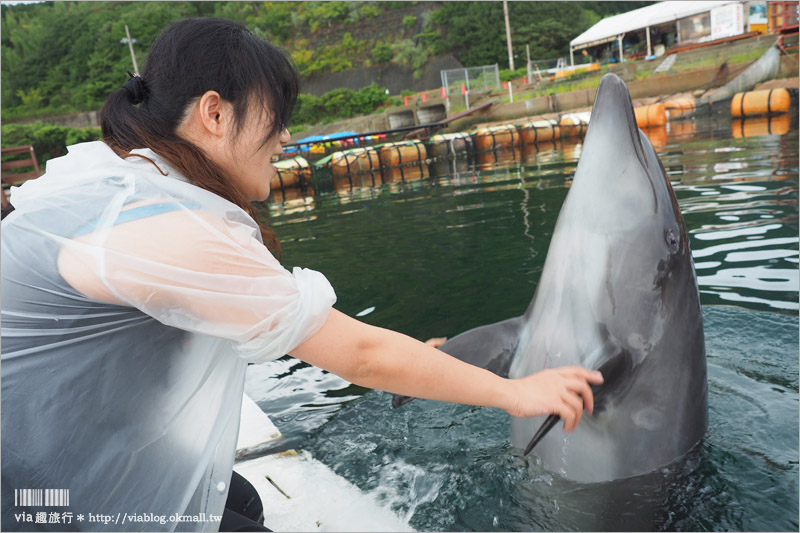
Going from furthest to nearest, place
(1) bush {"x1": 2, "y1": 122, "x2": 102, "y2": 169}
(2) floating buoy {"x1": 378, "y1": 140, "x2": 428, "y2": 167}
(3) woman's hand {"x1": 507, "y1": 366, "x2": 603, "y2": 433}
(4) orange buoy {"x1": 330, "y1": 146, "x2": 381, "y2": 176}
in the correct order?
(1) bush {"x1": 2, "y1": 122, "x2": 102, "y2": 169} < (2) floating buoy {"x1": 378, "y1": 140, "x2": 428, "y2": 167} < (4) orange buoy {"x1": 330, "y1": 146, "x2": 381, "y2": 176} < (3) woman's hand {"x1": 507, "y1": 366, "x2": 603, "y2": 433}

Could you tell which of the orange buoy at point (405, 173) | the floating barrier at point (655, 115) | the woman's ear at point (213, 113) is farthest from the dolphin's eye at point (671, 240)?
the floating barrier at point (655, 115)

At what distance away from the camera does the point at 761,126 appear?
1552cm

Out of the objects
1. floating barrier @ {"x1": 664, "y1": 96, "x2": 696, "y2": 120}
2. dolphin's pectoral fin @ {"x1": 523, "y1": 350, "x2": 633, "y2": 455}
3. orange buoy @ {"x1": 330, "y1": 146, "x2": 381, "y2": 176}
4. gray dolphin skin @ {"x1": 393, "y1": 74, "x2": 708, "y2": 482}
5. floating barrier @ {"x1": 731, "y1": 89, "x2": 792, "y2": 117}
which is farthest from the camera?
floating barrier @ {"x1": 664, "y1": 96, "x2": 696, "y2": 120}

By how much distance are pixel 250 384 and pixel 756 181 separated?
722 cm

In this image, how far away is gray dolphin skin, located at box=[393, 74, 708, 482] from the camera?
2258 mm

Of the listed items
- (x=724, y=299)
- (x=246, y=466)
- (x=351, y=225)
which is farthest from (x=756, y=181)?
(x=246, y=466)

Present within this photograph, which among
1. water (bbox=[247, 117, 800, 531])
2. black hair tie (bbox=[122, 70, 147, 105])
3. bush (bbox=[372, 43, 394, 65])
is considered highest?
bush (bbox=[372, 43, 394, 65])

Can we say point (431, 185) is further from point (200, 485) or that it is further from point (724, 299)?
point (200, 485)

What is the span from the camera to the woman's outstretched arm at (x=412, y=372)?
146 centimetres

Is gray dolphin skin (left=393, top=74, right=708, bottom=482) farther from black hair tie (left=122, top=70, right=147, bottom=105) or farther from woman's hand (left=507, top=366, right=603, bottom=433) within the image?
black hair tie (left=122, top=70, right=147, bottom=105)

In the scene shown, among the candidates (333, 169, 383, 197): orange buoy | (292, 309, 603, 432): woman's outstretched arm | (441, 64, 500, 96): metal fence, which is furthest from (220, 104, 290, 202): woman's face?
(441, 64, 500, 96): metal fence

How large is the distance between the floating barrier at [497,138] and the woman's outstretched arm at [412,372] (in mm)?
19297

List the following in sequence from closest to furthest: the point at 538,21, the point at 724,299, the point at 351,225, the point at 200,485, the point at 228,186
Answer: the point at 228,186, the point at 200,485, the point at 724,299, the point at 351,225, the point at 538,21

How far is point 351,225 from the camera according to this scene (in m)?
9.58
